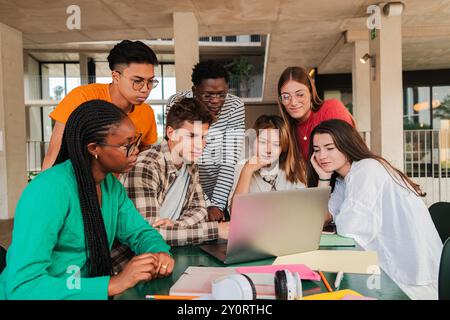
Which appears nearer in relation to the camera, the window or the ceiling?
the ceiling

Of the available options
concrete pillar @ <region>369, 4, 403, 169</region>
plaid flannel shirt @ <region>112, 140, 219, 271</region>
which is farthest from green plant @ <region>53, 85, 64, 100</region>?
plaid flannel shirt @ <region>112, 140, 219, 271</region>

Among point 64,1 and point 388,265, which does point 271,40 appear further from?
point 388,265

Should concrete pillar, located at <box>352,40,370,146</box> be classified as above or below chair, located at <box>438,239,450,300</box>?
above

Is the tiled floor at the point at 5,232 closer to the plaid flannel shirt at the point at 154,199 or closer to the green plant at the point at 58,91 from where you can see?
the plaid flannel shirt at the point at 154,199

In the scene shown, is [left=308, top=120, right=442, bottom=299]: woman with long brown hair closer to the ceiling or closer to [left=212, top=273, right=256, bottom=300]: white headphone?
[left=212, top=273, right=256, bottom=300]: white headphone

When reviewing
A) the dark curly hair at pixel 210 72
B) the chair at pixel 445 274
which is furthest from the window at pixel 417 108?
the chair at pixel 445 274

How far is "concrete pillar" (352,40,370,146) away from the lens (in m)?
7.47

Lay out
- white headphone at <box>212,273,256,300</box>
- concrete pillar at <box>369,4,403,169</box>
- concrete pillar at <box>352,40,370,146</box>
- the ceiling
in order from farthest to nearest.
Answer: concrete pillar at <box>352,40,370,146</box>, concrete pillar at <box>369,4,403,169</box>, the ceiling, white headphone at <box>212,273,256,300</box>

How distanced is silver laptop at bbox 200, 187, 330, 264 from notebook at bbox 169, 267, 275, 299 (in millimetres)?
121

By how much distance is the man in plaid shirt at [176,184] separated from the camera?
1.65 meters

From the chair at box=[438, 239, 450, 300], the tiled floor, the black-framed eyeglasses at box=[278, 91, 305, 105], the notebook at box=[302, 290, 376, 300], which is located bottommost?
the tiled floor

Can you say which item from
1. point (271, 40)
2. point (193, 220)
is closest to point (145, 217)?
point (193, 220)

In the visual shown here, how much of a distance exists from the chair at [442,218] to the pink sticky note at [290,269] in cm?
115
